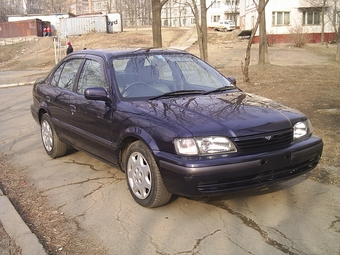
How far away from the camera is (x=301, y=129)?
420 cm

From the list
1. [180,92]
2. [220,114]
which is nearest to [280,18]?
[180,92]

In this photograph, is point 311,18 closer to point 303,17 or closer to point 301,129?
point 303,17

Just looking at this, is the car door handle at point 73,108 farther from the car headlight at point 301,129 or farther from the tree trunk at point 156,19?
the tree trunk at point 156,19

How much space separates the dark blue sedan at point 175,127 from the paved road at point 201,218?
31 centimetres

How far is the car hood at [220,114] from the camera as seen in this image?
12.2ft

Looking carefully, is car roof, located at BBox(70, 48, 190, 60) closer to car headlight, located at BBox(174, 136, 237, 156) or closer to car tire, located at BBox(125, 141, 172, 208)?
car tire, located at BBox(125, 141, 172, 208)

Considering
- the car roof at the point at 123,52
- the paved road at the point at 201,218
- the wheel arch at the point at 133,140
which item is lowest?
the paved road at the point at 201,218

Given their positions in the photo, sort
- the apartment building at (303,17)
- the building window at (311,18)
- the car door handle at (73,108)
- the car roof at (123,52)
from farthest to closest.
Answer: the building window at (311,18) → the apartment building at (303,17) → the car door handle at (73,108) → the car roof at (123,52)

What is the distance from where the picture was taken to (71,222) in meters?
3.97

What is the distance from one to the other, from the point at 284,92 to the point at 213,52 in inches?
785

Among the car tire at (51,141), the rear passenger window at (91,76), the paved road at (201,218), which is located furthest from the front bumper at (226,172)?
the car tire at (51,141)

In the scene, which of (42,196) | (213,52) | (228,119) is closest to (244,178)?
(228,119)

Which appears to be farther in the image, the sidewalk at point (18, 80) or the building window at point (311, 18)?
the building window at point (311, 18)

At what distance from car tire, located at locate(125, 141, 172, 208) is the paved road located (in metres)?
0.13
